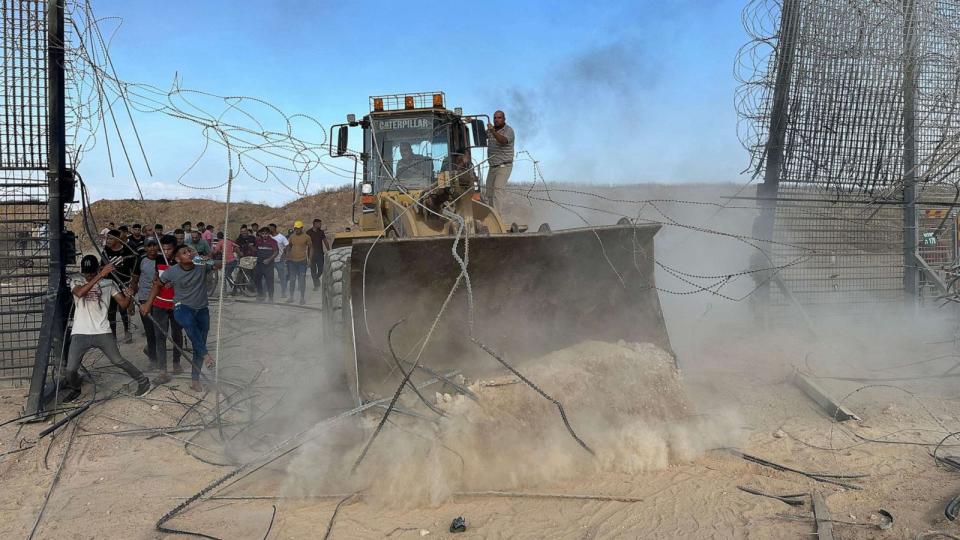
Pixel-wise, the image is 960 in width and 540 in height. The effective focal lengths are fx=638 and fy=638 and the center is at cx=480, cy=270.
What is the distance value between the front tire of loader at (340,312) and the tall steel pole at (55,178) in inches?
106

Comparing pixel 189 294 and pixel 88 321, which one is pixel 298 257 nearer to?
pixel 189 294

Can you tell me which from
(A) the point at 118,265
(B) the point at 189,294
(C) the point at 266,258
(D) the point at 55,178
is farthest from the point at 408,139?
(C) the point at 266,258

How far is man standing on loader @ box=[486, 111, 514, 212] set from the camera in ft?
25.7

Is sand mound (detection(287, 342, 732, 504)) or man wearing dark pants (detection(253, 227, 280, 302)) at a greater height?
man wearing dark pants (detection(253, 227, 280, 302))

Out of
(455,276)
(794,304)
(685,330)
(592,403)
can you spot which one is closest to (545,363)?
(592,403)

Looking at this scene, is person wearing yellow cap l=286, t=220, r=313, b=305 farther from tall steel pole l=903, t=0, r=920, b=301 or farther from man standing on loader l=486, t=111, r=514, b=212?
tall steel pole l=903, t=0, r=920, b=301

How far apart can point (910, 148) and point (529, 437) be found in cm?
723

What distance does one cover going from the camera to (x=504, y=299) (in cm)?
577

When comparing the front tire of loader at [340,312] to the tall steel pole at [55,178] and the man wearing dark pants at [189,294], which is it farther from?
the tall steel pole at [55,178]

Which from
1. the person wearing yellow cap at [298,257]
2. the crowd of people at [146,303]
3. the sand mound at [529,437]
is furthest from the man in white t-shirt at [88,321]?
the person wearing yellow cap at [298,257]

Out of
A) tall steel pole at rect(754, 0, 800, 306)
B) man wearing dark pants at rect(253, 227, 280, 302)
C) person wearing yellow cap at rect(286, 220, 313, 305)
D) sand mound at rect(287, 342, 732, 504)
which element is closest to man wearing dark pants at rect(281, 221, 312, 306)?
person wearing yellow cap at rect(286, 220, 313, 305)

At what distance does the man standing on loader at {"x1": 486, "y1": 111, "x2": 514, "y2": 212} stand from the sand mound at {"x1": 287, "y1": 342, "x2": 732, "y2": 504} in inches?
A: 127

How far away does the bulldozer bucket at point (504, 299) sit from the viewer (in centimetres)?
548

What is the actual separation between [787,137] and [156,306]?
8493 millimetres
